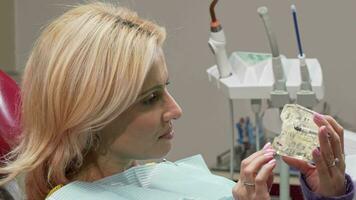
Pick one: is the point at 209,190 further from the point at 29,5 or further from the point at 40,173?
the point at 29,5

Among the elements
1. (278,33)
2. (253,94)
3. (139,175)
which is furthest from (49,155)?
(278,33)

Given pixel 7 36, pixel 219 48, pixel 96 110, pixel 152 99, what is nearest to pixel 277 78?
pixel 219 48

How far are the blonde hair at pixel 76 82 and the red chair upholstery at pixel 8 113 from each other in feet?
0.45

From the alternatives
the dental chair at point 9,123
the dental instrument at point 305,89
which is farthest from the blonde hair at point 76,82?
the dental instrument at point 305,89

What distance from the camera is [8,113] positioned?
1150mm

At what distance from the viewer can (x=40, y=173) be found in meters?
0.96

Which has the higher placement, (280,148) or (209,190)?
(280,148)

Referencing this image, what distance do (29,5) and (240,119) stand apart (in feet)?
4.36

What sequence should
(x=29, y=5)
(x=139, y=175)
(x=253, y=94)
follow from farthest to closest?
(x=29, y=5) < (x=253, y=94) < (x=139, y=175)

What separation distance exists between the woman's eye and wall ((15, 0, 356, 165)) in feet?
3.89

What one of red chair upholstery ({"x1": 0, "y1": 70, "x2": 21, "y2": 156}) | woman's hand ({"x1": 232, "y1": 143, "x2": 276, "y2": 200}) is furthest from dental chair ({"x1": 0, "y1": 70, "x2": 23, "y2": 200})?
woman's hand ({"x1": 232, "y1": 143, "x2": 276, "y2": 200})

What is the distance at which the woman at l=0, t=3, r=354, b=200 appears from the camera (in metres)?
0.87

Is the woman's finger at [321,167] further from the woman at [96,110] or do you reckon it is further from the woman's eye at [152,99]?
the woman's eye at [152,99]

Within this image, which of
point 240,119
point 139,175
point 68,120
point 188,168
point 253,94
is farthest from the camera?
point 240,119
